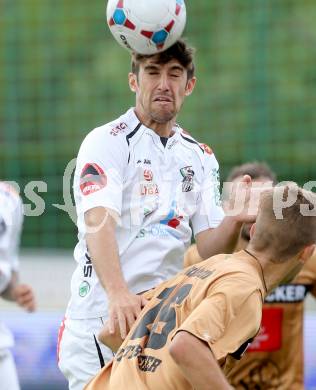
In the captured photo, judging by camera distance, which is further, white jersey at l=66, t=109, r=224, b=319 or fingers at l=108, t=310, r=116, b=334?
white jersey at l=66, t=109, r=224, b=319

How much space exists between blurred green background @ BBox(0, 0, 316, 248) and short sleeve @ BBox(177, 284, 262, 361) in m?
5.35

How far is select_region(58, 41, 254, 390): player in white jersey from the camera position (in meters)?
4.41

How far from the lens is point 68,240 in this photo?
9.22m

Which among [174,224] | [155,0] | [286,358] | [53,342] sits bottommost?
[53,342]

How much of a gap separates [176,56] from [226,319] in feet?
4.83

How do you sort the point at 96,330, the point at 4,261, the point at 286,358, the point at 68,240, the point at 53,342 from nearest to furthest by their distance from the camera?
the point at 96,330
the point at 4,261
the point at 286,358
the point at 53,342
the point at 68,240

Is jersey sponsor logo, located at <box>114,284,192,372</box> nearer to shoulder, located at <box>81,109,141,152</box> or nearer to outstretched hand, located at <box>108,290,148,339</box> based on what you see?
outstretched hand, located at <box>108,290,148,339</box>

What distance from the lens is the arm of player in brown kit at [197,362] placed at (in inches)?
134

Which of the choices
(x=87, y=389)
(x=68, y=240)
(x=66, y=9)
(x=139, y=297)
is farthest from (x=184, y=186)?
(x=66, y=9)

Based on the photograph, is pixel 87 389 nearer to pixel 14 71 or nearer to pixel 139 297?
pixel 139 297

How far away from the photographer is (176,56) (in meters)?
4.59

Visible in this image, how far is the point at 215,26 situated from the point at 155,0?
15.3 feet

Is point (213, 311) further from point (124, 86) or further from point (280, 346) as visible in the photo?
point (124, 86)

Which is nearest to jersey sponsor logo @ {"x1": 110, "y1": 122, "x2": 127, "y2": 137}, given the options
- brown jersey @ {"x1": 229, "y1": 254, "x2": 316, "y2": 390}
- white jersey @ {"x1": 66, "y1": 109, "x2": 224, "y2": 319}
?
white jersey @ {"x1": 66, "y1": 109, "x2": 224, "y2": 319}
